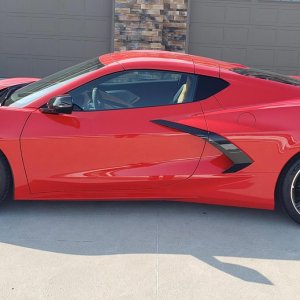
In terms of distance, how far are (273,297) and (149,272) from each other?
81 cm

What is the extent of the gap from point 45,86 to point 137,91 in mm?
839

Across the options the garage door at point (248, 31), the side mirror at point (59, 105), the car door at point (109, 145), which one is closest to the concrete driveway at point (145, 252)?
the car door at point (109, 145)

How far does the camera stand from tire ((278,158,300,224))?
3.78 m

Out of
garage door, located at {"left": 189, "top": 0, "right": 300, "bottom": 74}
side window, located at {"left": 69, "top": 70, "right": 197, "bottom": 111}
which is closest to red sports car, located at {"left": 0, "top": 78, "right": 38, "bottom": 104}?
side window, located at {"left": 69, "top": 70, "right": 197, "bottom": 111}

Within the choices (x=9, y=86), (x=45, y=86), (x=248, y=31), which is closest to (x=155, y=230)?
(x=45, y=86)

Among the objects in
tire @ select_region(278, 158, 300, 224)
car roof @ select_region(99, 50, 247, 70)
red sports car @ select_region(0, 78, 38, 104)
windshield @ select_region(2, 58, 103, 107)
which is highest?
car roof @ select_region(99, 50, 247, 70)

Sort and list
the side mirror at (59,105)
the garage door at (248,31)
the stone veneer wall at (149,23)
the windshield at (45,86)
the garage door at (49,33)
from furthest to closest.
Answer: the garage door at (248,31) → the garage door at (49,33) → the stone veneer wall at (149,23) → the windshield at (45,86) → the side mirror at (59,105)

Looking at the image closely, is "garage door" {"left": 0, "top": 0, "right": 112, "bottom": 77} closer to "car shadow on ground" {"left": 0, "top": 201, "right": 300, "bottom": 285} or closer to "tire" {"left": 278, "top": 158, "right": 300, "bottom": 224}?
"car shadow on ground" {"left": 0, "top": 201, "right": 300, "bottom": 285}

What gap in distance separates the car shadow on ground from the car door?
0.27 metres

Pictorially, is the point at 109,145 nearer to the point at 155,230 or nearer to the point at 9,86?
the point at 155,230

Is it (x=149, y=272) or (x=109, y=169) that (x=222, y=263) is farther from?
(x=109, y=169)

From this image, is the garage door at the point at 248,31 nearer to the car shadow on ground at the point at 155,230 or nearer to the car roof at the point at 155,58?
the car roof at the point at 155,58

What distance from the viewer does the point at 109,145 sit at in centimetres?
371

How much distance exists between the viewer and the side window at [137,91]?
3.80 m
